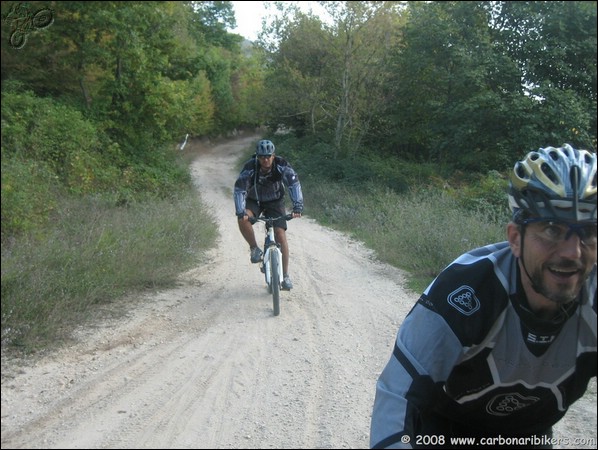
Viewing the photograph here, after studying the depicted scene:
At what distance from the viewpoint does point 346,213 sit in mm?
15680

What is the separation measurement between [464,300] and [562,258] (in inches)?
14.1

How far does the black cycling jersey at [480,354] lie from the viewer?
80.8 inches

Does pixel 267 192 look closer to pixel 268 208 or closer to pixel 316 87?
pixel 268 208

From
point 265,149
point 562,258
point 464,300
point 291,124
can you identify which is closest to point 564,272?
point 562,258

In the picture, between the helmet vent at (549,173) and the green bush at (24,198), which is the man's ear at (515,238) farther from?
the green bush at (24,198)

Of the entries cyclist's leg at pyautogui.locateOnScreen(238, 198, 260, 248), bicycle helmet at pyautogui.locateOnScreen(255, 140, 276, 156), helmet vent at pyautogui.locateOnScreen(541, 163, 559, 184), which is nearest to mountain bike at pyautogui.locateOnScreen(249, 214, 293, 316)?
cyclist's leg at pyautogui.locateOnScreen(238, 198, 260, 248)

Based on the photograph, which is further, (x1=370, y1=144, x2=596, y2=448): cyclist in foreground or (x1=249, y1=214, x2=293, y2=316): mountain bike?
(x1=249, y1=214, x2=293, y2=316): mountain bike

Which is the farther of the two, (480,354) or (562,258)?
(480,354)

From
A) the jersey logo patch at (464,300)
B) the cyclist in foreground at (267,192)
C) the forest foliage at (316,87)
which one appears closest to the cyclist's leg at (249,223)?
the cyclist in foreground at (267,192)

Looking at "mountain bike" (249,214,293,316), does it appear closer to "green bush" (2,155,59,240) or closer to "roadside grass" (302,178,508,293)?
"roadside grass" (302,178,508,293)

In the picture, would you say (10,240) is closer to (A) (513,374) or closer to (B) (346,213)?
(A) (513,374)

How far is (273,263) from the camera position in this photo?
732cm

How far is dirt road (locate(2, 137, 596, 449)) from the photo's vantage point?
4180 mm

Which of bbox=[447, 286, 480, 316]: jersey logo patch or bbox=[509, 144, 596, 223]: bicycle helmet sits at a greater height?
bbox=[509, 144, 596, 223]: bicycle helmet
